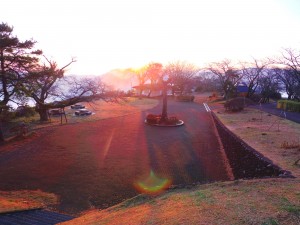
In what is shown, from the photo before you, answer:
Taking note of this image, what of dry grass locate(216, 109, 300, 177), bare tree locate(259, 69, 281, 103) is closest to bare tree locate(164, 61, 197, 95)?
bare tree locate(259, 69, 281, 103)

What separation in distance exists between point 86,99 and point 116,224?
1784 cm

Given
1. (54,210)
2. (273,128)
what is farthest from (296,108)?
(54,210)

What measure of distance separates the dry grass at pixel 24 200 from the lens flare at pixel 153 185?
2780 millimetres

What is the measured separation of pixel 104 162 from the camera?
12.2 metres

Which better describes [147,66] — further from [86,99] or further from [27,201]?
[27,201]

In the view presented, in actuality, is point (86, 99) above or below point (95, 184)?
above

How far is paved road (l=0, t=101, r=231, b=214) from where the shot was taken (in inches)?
372

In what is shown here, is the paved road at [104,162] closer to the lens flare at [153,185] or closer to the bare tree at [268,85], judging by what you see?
the lens flare at [153,185]

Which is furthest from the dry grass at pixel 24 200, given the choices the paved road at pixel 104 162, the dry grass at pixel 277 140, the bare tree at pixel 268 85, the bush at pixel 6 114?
the bare tree at pixel 268 85

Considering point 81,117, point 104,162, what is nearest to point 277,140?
point 104,162

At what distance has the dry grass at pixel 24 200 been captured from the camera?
8047 millimetres

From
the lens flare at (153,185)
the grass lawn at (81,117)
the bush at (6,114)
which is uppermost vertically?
the bush at (6,114)

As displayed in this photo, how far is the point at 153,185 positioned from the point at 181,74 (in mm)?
45055

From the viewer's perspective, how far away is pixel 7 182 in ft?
33.2
